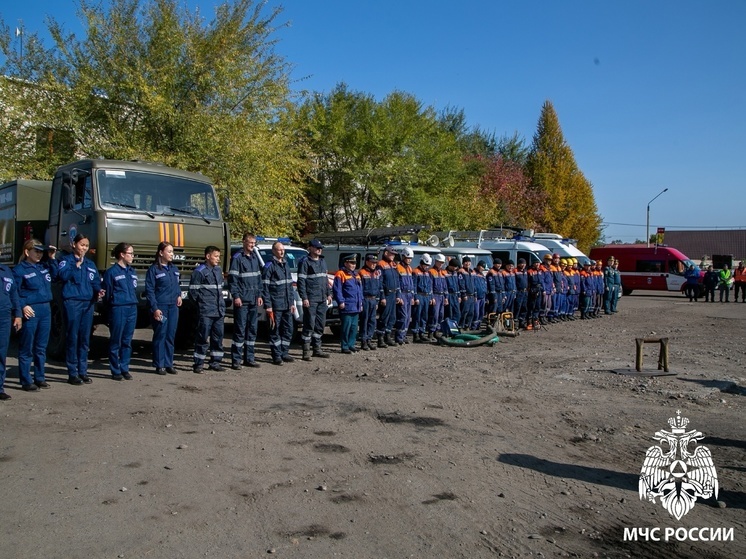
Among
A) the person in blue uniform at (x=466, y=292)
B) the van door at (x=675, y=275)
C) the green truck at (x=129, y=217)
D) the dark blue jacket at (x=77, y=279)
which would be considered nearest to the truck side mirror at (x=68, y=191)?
the green truck at (x=129, y=217)

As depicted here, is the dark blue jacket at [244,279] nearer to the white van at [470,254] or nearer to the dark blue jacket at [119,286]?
the dark blue jacket at [119,286]

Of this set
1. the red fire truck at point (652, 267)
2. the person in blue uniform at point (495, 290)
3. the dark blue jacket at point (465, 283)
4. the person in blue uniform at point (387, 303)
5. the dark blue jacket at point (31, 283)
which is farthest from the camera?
the red fire truck at point (652, 267)

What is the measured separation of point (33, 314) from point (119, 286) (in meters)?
1.26

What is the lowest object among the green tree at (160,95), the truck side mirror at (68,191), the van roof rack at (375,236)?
the van roof rack at (375,236)

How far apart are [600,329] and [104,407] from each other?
1341 cm

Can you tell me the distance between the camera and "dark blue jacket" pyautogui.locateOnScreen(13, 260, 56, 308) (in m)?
8.42

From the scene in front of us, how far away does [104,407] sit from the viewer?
7.64 meters

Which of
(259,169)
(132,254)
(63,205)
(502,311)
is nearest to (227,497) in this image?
(132,254)

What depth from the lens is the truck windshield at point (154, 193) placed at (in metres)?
10.4

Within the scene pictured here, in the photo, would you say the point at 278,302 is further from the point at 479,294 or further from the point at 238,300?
the point at 479,294

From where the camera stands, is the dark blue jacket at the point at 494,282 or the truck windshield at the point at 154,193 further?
the dark blue jacket at the point at 494,282

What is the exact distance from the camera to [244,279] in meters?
10.5

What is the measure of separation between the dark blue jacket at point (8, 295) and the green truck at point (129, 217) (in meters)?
1.85

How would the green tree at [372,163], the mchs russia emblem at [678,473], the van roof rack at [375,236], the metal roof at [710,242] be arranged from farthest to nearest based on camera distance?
the metal roof at [710,242] → the green tree at [372,163] → the van roof rack at [375,236] → the mchs russia emblem at [678,473]
